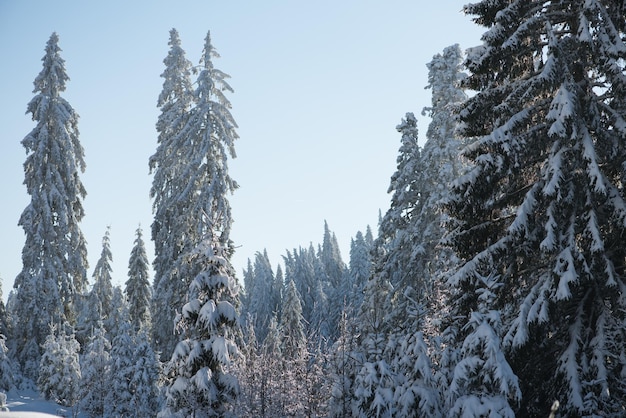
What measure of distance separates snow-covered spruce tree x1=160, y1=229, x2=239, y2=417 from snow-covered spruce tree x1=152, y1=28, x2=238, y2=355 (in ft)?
34.6

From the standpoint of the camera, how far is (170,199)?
28.8 meters

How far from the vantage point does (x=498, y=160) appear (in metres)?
11.4

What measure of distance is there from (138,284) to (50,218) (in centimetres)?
1371

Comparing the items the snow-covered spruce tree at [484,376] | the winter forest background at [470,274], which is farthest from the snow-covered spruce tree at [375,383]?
the snow-covered spruce tree at [484,376]

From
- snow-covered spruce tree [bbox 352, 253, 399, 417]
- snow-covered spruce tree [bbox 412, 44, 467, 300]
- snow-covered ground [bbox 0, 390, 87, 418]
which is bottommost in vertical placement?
snow-covered ground [bbox 0, 390, 87, 418]

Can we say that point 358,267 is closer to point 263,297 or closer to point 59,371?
point 263,297

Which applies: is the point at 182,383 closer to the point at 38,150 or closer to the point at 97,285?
the point at 38,150

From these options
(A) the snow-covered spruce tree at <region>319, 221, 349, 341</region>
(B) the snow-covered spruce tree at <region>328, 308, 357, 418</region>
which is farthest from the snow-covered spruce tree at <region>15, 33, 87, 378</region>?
(A) the snow-covered spruce tree at <region>319, 221, 349, 341</region>

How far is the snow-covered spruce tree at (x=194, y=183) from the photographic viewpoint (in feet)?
86.7

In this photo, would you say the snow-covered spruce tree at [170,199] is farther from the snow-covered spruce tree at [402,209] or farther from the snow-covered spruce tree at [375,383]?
the snow-covered spruce tree at [375,383]

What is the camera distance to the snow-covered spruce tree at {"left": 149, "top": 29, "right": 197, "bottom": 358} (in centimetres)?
2697

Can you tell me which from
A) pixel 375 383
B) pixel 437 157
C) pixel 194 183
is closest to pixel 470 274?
pixel 375 383

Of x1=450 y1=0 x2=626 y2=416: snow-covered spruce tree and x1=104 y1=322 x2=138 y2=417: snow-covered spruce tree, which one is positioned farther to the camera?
x1=104 y1=322 x2=138 y2=417: snow-covered spruce tree

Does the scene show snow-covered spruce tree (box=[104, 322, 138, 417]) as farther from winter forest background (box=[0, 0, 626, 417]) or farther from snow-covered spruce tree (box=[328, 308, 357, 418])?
snow-covered spruce tree (box=[328, 308, 357, 418])
